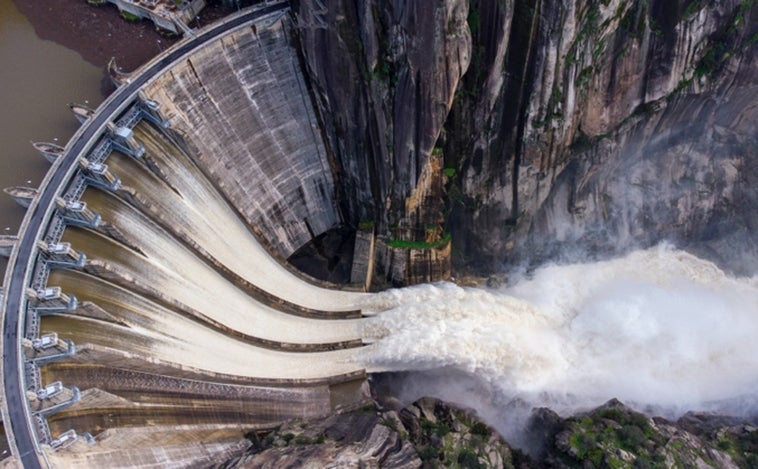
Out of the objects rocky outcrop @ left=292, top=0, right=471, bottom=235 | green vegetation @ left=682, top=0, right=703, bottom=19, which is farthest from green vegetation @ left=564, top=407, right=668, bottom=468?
green vegetation @ left=682, top=0, right=703, bottom=19

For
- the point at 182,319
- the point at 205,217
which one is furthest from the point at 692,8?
the point at 182,319

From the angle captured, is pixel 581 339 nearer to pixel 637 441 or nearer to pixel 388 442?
pixel 637 441

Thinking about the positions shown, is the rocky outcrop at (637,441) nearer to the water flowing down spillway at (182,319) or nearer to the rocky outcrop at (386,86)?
the water flowing down spillway at (182,319)

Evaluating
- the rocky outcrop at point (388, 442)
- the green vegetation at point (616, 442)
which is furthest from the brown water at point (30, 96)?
the green vegetation at point (616, 442)

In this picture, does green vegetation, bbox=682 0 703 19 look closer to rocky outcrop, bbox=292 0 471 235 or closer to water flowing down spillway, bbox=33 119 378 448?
rocky outcrop, bbox=292 0 471 235

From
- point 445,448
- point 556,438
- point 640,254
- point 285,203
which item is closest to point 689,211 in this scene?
point 640,254

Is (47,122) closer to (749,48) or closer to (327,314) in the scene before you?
(327,314)
